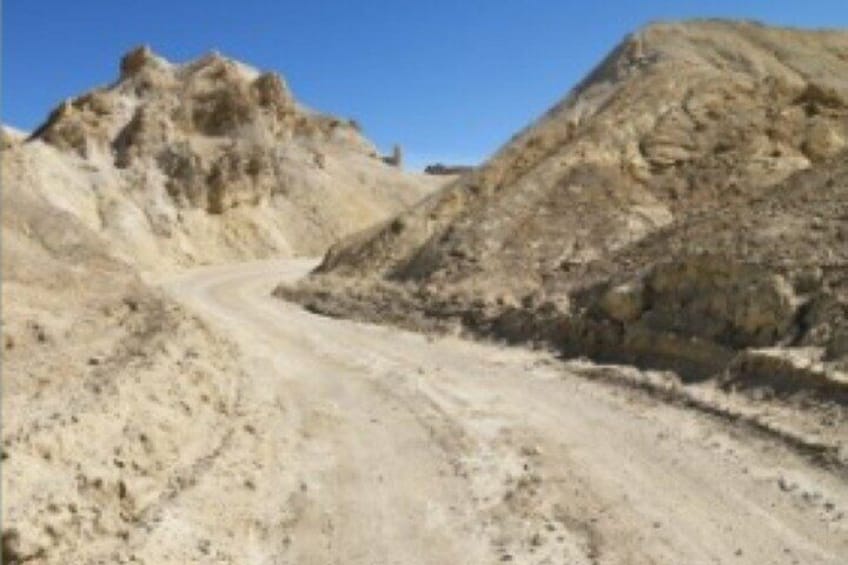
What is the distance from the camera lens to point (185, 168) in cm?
6719

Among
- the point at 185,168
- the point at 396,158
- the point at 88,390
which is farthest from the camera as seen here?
the point at 396,158

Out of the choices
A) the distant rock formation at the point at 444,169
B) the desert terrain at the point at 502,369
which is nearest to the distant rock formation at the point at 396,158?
the distant rock formation at the point at 444,169

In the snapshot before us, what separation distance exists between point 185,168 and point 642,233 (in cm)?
3948

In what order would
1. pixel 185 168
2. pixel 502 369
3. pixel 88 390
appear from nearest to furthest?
pixel 88 390, pixel 502 369, pixel 185 168

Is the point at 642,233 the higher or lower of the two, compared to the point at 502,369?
higher

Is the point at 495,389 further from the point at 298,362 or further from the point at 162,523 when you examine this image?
the point at 162,523

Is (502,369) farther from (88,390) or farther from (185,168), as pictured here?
(185,168)

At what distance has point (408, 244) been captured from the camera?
40.9m

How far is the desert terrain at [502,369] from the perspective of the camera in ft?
43.1

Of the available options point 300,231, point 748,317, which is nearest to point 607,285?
point 748,317

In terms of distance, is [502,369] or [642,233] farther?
[642,233]

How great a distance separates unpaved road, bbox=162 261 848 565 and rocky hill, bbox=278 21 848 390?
3.52m

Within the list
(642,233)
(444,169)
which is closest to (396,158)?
(444,169)

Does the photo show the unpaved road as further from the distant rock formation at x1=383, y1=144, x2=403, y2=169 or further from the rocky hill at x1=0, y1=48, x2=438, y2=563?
the distant rock formation at x1=383, y1=144, x2=403, y2=169
